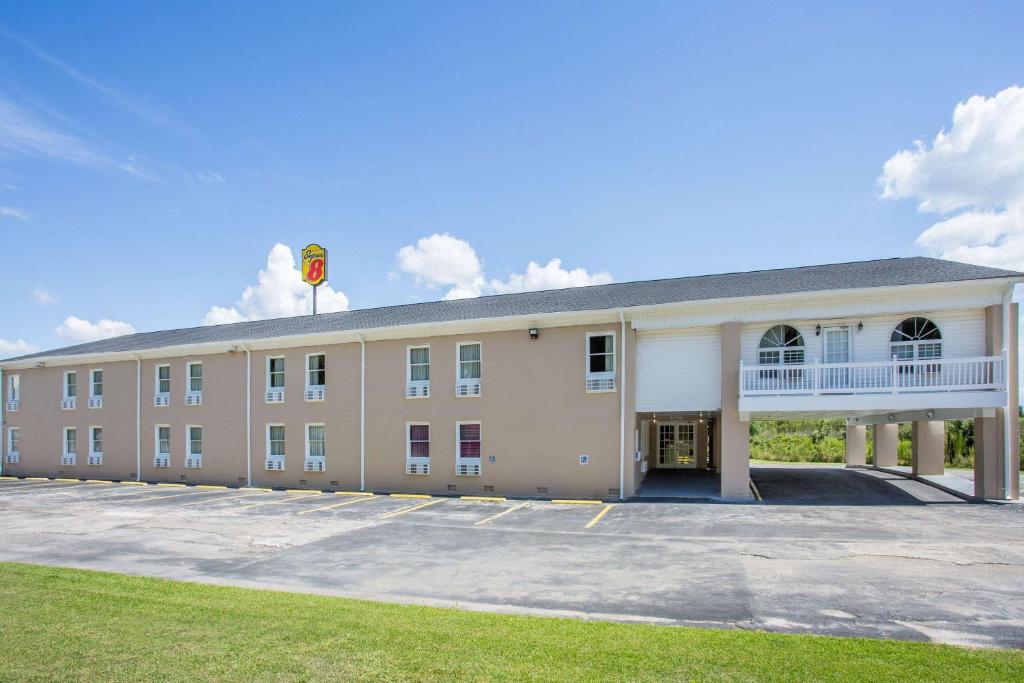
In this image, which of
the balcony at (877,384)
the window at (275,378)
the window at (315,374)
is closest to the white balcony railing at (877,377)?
the balcony at (877,384)

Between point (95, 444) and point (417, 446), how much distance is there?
17178mm

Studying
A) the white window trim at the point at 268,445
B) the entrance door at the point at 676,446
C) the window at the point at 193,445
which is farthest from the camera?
the entrance door at the point at 676,446

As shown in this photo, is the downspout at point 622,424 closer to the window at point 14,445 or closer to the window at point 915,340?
the window at point 915,340

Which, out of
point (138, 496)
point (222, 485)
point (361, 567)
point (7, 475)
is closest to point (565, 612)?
point (361, 567)

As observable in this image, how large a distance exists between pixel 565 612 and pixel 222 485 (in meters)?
21.0

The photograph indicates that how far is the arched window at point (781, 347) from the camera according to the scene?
17.6m

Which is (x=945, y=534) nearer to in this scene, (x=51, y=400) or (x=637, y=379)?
(x=637, y=379)

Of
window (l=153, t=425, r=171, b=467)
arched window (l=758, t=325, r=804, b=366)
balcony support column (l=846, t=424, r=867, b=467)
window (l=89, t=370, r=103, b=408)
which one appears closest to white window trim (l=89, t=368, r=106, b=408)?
window (l=89, t=370, r=103, b=408)

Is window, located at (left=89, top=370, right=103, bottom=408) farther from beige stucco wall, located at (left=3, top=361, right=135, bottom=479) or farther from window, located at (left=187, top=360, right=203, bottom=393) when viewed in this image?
window, located at (left=187, top=360, right=203, bottom=393)

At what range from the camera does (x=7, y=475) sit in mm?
31047

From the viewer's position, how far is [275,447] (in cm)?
2428

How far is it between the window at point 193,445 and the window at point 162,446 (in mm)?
1126

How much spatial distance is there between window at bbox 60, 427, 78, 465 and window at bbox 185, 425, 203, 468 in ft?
24.1

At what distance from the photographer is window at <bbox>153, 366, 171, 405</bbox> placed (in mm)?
26781
